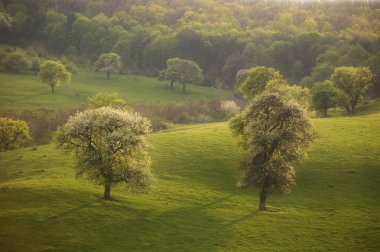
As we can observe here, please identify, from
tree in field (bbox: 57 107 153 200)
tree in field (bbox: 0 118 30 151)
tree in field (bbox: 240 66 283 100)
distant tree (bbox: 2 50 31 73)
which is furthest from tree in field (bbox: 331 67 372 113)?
distant tree (bbox: 2 50 31 73)

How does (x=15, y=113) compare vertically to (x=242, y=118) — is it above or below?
below

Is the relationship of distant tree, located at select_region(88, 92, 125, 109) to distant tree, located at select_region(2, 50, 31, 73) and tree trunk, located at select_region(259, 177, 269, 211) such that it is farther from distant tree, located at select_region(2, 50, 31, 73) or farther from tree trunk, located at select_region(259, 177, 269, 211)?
distant tree, located at select_region(2, 50, 31, 73)

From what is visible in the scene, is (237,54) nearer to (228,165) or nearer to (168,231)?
(228,165)

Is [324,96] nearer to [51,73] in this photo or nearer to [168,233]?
[168,233]

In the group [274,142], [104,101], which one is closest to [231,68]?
[104,101]

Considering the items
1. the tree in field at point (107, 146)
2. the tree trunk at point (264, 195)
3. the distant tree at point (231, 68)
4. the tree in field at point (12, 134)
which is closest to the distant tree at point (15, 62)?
the tree in field at point (12, 134)

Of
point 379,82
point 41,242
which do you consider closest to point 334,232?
point 41,242

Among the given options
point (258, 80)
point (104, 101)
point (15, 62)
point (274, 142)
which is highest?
point (258, 80)
